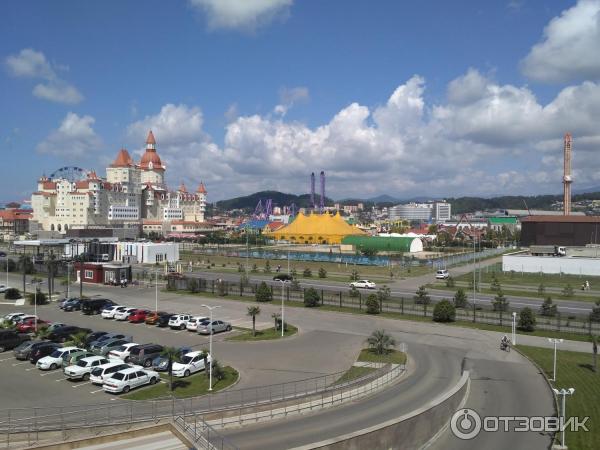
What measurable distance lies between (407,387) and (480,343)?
10158 mm

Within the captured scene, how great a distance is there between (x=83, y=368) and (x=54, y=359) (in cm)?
248

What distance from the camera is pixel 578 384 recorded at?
20109mm

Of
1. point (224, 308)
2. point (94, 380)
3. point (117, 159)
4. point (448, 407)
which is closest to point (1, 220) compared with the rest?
point (117, 159)

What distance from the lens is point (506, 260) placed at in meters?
60.5

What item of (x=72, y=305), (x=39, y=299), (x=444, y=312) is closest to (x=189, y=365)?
(x=444, y=312)

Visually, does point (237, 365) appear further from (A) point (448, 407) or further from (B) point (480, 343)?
(B) point (480, 343)

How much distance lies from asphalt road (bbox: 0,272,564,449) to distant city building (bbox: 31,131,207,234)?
94412mm

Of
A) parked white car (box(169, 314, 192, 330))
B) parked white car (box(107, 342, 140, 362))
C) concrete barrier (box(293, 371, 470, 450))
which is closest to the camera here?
concrete barrier (box(293, 371, 470, 450))

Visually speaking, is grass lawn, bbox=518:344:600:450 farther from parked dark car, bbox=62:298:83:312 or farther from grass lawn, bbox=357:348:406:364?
parked dark car, bbox=62:298:83:312

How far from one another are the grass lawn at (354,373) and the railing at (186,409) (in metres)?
0.25

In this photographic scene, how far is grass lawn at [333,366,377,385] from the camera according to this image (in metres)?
19.8

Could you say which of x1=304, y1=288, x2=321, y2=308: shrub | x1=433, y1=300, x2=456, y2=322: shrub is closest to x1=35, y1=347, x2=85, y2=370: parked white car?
x1=304, y1=288, x2=321, y2=308: shrub

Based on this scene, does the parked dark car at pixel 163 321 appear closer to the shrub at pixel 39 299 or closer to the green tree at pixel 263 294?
the green tree at pixel 263 294

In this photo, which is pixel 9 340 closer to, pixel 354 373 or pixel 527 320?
pixel 354 373
